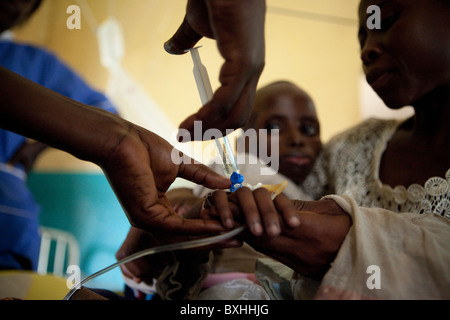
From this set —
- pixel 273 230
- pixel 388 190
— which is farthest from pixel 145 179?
pixel 388 190

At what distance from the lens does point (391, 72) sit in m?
0.67

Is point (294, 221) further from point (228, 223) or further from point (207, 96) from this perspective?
point (207, 96)

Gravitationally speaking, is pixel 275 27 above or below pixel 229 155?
above

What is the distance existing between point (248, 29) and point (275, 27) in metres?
1.19

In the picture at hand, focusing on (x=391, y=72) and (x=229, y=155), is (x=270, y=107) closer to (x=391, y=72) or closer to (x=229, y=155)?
(x=391, y=72)

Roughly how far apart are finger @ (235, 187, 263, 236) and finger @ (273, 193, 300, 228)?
1.2 inches

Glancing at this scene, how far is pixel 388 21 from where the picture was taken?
66cm

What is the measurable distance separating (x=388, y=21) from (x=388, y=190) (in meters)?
0.33

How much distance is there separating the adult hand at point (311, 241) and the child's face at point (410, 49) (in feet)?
1.20

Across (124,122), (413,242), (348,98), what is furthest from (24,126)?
(348,98)

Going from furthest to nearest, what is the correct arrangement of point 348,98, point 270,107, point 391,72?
point 348,98 → point 270,107 → point 391,72

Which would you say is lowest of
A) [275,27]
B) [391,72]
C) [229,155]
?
[229,155]

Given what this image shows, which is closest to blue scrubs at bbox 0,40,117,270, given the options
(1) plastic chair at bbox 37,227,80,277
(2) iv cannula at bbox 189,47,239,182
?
(1) plastic chair at bbox 37,227,80,277

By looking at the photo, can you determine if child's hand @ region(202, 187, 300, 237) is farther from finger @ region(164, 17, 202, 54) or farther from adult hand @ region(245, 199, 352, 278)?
finger @ region(164, 17, 202, 54)
